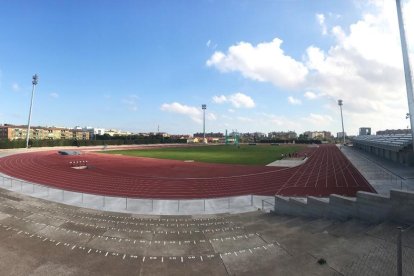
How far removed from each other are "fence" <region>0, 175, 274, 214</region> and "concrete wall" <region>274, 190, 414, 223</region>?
3.43 metres

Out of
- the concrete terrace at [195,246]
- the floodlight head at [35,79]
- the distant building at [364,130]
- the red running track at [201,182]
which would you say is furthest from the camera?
the distant building at [364,130]

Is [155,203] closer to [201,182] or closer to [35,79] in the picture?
[201,182]

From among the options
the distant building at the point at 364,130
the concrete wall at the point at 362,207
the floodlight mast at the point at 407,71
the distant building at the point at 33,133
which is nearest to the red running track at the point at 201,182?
the concrete wall at the point at 362,207

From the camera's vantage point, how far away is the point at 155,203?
21688 millimetres

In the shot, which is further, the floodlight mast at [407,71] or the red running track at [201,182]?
the red running track at [201,182]

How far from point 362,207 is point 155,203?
13.8 m

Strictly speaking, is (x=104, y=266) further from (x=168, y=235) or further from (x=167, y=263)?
(x=168, y=235)

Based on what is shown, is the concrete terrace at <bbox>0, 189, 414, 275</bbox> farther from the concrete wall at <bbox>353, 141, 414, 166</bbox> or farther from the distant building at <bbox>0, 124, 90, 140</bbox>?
the distant building at <bbox>0, 124, 90, 140</bbox>

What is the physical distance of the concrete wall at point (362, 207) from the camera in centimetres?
1180

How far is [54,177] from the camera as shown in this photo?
109 ft

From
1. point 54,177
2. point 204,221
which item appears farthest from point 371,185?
point 54,177

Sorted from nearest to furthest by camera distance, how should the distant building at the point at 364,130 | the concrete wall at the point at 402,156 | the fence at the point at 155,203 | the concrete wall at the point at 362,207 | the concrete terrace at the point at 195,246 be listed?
the concrete terrace at the point at 195,246 < the concrete wall at the point at 362,207 < the fence at the point at 155,203 < the concrete wall at the point at 402,156 < the distant building at the point at 364,130

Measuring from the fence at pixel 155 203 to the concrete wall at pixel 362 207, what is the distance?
343cm

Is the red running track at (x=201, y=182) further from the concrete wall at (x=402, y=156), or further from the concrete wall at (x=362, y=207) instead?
the concrete wall at (x=362, y=207)
